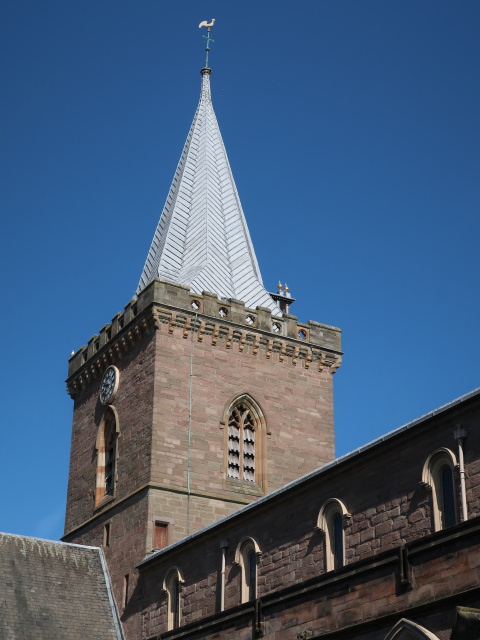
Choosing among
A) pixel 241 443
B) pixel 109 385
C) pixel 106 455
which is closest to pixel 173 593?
pixel 241 443

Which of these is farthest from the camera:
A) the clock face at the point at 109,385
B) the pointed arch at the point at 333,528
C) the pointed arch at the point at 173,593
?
the clock face at the point at 109,385

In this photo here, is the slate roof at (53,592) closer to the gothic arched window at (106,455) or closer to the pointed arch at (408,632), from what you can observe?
the gothic arched window at (106,455)

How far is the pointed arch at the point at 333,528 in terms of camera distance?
2514 centimetres

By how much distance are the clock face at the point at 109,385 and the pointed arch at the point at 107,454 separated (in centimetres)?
37

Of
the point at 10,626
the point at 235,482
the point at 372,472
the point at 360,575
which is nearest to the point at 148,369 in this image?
the point at 235,482

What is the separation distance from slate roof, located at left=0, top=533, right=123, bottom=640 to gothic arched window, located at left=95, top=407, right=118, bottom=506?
2.15 metres

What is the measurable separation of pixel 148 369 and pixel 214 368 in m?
2.36

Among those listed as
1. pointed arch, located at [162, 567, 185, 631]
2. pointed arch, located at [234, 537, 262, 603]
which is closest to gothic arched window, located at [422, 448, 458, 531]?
pointed arch, located at [234, 537, 262, 603]

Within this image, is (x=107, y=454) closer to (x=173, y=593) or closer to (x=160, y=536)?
(x=160, y=536)

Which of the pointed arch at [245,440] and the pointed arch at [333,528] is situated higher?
the pointed arch at [245,440]

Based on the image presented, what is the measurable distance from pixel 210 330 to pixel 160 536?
7.71m

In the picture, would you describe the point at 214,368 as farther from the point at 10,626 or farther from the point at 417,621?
the point at 417,621

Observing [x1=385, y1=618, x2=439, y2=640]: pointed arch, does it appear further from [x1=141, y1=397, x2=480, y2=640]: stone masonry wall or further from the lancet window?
the lancet window

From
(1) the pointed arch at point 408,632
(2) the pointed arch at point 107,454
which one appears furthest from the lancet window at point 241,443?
(1) the pointed arch at point 408,632
